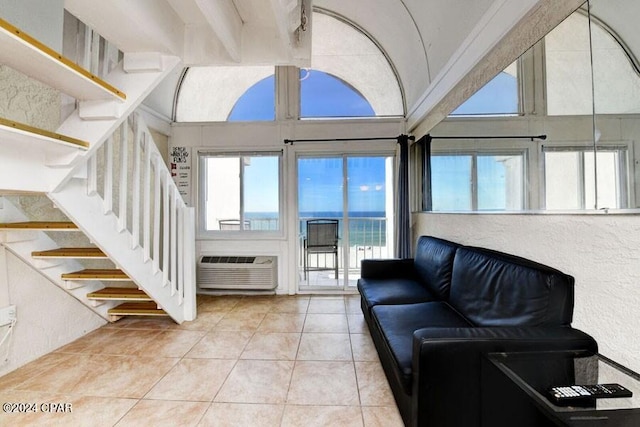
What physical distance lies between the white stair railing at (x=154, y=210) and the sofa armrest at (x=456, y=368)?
7.36ft

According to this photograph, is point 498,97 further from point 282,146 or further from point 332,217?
point 282,146

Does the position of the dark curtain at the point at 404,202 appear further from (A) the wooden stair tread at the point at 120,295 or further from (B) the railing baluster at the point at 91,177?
(B) the railing baluster at the point at 91,177

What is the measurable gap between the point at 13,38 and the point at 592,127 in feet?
7.46

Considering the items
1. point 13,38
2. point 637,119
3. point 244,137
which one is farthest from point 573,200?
point 244,137

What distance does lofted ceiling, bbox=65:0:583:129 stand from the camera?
148 cm

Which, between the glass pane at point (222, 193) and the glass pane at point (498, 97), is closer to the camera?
the glass pane at point (498, 97)

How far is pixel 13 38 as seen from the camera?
983mm

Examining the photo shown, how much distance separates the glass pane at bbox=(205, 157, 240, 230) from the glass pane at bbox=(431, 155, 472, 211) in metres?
2.68

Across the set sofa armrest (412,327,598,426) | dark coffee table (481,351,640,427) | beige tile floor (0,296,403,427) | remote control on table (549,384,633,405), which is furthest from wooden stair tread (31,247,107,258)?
remote control on table (549,384,633,405)

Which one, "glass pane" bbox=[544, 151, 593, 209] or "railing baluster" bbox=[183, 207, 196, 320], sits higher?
"glass pane" bbox=[544, 151, 593, 209]

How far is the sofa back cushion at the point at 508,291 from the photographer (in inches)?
53.8

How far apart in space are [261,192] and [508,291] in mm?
3299

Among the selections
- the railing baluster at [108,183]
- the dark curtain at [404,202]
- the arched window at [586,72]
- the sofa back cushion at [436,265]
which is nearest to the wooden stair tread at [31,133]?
the railing baluster at [108,183]

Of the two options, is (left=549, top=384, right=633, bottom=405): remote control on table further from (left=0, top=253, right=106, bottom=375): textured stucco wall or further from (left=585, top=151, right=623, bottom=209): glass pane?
(left=0, top=253, right=106, bottom=375): textured stucco wall
